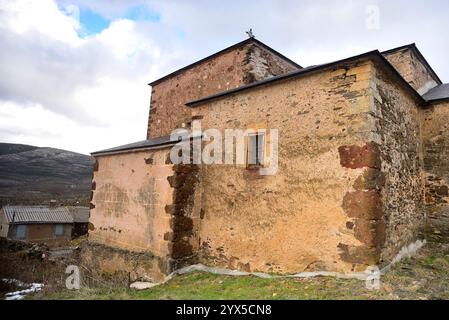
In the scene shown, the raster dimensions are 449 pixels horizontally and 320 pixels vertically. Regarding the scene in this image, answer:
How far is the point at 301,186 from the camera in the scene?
5.73 metres

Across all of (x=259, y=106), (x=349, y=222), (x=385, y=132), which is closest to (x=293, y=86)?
(x=259, y=106)

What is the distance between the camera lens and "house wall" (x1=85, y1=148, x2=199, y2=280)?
275 inches

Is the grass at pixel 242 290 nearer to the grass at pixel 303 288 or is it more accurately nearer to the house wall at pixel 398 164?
the grass at pixel 303 288

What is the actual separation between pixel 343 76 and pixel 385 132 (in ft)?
4.49

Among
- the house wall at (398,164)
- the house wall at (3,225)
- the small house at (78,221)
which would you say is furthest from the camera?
the small house at (78,221)

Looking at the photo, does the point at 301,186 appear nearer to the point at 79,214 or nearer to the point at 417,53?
the point at 417,53

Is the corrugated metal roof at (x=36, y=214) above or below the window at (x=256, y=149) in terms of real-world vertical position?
below

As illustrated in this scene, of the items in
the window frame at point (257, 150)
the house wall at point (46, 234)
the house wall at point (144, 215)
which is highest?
the window frame at point (257, 150)

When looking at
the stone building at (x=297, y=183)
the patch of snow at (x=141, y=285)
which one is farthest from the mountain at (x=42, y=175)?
the patch of snow at (x=141, y=285)

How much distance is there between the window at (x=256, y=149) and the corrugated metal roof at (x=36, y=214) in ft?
87.7

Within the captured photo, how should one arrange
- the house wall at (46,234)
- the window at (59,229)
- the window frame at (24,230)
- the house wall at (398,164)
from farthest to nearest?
the window at (59,229) → the house wall at (46,234) → the window frame at (24,230) → the house wall at (398,164)

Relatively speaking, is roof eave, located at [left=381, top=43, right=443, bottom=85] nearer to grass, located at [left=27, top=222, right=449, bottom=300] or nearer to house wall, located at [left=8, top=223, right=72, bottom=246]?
grass, located at [left=27, top=222, right=449, bottom=300]

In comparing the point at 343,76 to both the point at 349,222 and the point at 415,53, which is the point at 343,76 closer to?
the point at 349,222

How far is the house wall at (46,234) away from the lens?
86.7 feet
